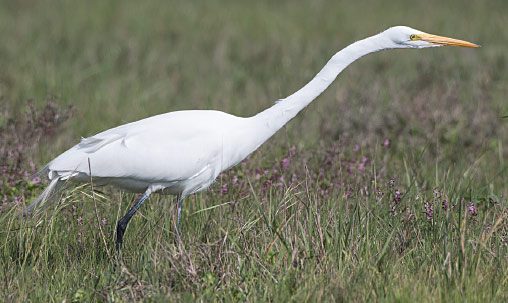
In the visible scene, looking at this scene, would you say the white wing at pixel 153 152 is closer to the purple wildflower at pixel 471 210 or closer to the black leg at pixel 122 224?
the black leg at pixel 122 224

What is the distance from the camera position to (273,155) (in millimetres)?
6379

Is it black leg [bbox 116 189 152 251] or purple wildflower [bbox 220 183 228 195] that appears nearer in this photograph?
black leg [bbox 116 189 152 251]

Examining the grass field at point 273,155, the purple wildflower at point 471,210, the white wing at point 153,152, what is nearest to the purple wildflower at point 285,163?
the grass field at point 273,155

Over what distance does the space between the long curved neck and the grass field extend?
33 centimetres

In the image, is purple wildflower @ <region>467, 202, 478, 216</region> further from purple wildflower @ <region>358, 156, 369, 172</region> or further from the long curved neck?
purple wildflower @ <region>358, 156, 369, 172</region>

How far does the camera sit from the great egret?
16.0 ft

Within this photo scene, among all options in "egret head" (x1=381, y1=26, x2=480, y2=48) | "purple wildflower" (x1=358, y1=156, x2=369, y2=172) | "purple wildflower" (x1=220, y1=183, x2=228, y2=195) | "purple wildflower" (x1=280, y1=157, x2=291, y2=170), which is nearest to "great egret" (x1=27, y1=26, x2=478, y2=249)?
"egret head" (x1=381, y1=26, x2=480, y2=48)

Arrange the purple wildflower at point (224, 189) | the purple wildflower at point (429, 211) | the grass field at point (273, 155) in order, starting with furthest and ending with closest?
the purple wildflower at point (224, 189)
the purple wildflower at point (429, 211)
the grass field at point (273, 155)

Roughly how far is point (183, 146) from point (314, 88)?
0.70 meters

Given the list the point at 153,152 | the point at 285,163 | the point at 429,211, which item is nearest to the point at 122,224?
the point at 153,152

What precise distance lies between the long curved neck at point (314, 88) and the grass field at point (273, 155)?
33 centimetres

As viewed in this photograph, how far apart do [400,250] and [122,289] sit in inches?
50.5

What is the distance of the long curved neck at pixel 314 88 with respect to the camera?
4.86 meters

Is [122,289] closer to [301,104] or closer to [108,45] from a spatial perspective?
[301,104]
